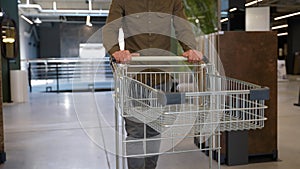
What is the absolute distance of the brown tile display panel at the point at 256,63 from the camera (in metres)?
2.96

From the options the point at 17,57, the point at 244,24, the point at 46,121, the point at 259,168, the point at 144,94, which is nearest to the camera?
the point at 144,94

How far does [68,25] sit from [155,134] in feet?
61.1

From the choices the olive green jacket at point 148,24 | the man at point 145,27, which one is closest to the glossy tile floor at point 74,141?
the man at point 145,27

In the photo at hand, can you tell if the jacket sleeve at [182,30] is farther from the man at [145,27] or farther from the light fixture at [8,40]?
the light fixture at [8,40]

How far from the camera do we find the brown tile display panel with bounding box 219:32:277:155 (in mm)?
2963

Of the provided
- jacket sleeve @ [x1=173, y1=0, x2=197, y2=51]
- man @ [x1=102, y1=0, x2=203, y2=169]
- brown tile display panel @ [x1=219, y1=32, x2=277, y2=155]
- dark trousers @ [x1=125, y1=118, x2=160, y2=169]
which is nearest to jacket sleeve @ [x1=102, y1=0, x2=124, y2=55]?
man @ [x1=102, y1=0, x2=203, y2=169]

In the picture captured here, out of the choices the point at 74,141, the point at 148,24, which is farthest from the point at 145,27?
the point at 74,141

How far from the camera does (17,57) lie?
7965 millimetres

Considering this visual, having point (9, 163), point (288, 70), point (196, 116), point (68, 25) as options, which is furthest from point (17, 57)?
point (288, 70)

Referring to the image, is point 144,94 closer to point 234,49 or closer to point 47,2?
point 234,49

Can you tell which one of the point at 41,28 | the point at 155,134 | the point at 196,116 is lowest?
the point at 155,134

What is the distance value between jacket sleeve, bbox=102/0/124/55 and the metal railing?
356 inches

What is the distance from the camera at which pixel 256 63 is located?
9.93 ft

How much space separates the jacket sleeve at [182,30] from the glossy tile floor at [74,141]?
4.45ft
